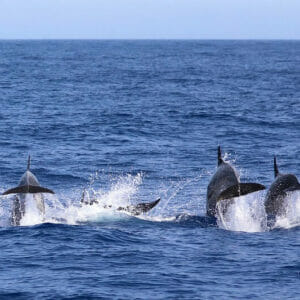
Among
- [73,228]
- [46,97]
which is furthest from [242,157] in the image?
[46,97]

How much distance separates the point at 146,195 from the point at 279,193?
638 cm

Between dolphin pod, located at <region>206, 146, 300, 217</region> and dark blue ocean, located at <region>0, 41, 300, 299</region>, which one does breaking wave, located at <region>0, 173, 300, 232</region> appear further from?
dolphin pod, located at <region>206, 146, 300, 217</region>

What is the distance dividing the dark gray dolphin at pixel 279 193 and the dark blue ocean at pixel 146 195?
1.26 feet

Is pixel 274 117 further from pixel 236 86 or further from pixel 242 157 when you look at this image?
pixel 236 86

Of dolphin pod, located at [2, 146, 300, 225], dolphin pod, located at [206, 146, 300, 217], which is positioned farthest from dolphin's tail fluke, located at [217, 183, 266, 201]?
dolphin pod, located at [206, 146, 300, 217]

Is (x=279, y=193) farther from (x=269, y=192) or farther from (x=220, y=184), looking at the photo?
(x=220, y=184)

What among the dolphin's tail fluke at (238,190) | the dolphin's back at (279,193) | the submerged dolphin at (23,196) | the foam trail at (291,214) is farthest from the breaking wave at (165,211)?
the dolphin's tail fluke at (238,190)

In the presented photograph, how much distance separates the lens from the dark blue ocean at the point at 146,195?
19.8 m

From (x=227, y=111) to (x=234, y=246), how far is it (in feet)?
127

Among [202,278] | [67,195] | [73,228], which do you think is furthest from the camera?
[67,195]

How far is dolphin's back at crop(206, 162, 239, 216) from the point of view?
27094 mm

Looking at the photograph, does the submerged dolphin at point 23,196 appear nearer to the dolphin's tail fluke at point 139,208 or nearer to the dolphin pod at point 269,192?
the dolphin's tail fluke at point 139,208

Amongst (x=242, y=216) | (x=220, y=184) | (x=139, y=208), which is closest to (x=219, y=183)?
(x=220, y=184)

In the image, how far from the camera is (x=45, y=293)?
734 inches
